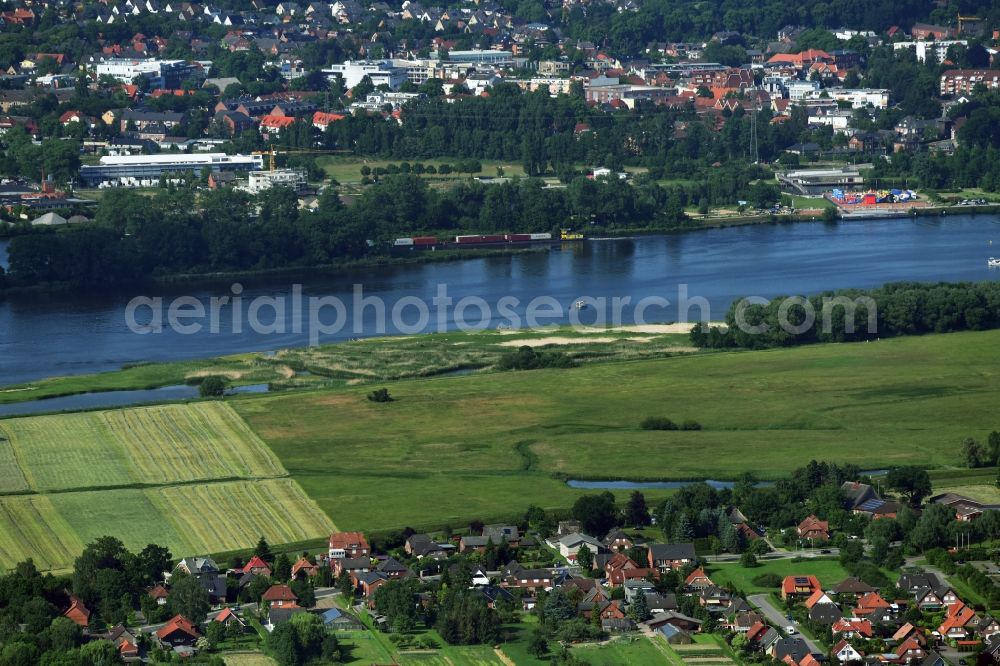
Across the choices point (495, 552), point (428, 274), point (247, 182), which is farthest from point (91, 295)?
point (495, 552)

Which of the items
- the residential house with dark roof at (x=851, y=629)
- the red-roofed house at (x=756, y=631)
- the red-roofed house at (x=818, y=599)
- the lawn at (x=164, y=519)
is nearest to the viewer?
the red-roofed house at (x=756, y=631)

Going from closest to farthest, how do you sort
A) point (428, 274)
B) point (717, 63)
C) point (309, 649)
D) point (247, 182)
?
point (309, 649) < point (428, 274) < point (247, 182) < point (717, 63)

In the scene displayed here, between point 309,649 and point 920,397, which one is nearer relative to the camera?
point 309,649

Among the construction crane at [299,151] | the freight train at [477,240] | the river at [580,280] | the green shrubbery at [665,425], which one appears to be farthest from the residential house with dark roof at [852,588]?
the construction crane at [299,151]

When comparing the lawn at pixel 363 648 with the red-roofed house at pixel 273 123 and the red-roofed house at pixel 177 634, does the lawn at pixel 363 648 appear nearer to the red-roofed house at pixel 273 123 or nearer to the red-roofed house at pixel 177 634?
the red-roofed house at pixel 177 634

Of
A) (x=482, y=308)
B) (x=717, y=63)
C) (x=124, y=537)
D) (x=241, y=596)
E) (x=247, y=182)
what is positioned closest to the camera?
(x=241, y=596)

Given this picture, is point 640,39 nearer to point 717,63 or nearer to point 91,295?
point 717,63
